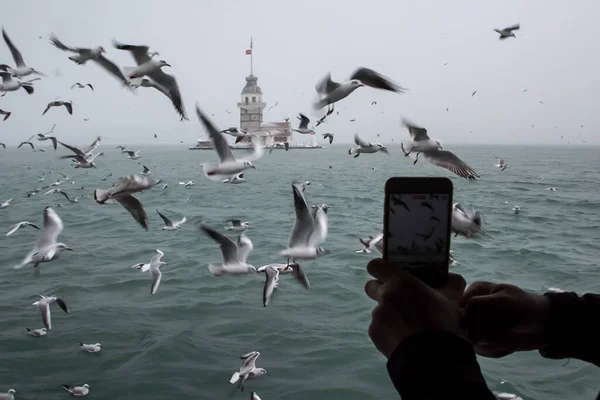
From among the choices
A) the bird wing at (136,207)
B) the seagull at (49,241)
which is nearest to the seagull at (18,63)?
the seagull at (49,241)

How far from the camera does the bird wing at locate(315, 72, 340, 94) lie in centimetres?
343

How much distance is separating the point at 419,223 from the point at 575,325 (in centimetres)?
37

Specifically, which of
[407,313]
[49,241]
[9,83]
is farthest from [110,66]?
[407,313]

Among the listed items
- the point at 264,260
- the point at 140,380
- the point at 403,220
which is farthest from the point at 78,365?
the point at 403,220

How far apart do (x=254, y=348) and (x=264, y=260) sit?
2.77 metres

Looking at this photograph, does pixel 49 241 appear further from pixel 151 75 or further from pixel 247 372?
pixel 247 372

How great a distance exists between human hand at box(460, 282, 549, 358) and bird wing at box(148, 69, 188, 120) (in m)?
3.26

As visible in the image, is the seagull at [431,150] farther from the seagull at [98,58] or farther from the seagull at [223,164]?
the seagull at [98,58]

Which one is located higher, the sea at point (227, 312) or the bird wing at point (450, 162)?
the bird wing at point (450, 162)

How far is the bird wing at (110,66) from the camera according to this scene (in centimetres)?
355

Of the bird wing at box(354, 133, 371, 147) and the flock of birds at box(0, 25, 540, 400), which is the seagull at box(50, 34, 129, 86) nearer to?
the flock of birds at box(0, 25, 540, 400)

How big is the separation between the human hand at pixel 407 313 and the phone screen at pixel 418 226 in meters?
0.19

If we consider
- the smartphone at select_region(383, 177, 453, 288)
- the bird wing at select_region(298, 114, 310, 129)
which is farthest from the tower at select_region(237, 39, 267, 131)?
the smartphone at select_region(383, 177, 453, 288)

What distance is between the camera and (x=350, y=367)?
14.3ft
